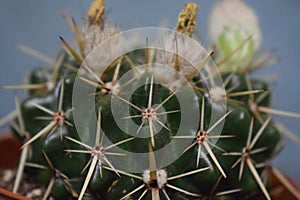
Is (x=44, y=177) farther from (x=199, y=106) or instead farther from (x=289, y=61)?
(x=289, y=61)

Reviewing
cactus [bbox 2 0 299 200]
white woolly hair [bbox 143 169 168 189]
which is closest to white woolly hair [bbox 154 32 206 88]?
cactus [bbox 2 0 299 200]

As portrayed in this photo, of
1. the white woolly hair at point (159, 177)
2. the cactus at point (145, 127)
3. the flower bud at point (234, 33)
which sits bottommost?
the white woolly hair at point (159, 177)

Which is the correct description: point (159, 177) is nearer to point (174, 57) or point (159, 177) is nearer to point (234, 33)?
point (174, 57)

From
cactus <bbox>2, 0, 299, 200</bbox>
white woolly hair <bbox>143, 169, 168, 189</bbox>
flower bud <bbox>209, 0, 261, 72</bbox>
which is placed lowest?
white woolly hair <bbox>143, 169, 168, 189</bbox>

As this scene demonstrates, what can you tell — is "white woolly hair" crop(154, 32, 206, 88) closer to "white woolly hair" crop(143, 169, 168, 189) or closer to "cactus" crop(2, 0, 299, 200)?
"cactus" crop(2, 0, 299, 200)

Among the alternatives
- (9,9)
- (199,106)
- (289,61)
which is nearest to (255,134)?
(199,106)

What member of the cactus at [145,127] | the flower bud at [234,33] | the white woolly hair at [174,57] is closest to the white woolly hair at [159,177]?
the cactus at [145,127]

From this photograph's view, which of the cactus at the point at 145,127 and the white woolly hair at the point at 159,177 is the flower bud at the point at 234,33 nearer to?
the cactus at the point at 145,127

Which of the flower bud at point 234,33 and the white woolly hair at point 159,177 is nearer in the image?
the white woolly hair at point 159,177

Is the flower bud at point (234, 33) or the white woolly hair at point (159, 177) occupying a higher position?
the flower bud at point (234, 33)
